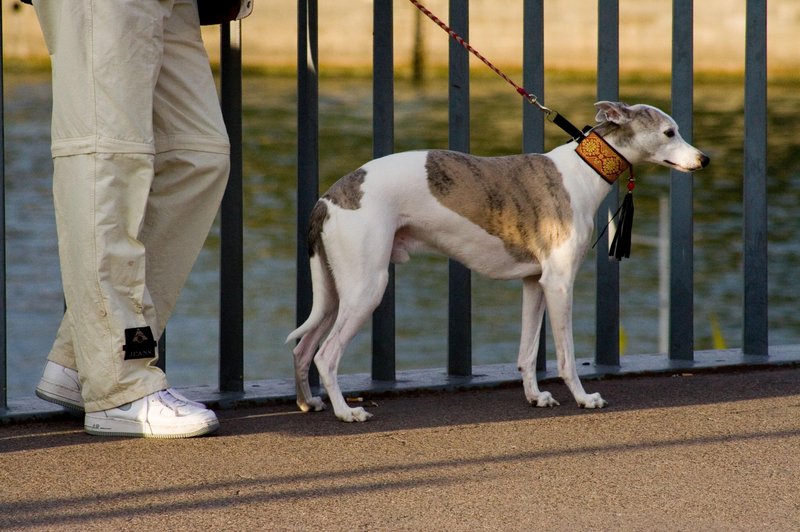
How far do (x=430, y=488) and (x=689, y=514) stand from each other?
1.98 ft

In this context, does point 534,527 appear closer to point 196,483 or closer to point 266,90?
point 196,483

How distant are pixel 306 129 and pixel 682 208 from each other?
139cm

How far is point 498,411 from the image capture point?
13.8 feet

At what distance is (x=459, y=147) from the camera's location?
15.1 feet

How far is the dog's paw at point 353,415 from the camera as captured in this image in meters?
4.01

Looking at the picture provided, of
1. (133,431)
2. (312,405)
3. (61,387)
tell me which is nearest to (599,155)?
(312,405)

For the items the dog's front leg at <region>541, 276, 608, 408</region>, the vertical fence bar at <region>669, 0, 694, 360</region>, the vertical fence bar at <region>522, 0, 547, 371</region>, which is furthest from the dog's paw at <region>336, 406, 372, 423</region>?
the vertical fence bar at <region>669, 0, 694, 360</region>

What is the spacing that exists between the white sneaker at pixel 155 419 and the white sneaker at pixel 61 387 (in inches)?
6.8

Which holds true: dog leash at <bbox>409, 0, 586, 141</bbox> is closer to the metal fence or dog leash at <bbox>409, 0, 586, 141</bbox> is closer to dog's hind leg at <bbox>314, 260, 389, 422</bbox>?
the metal fence

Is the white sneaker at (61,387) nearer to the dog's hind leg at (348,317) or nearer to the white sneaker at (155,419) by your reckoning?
the white sneaker at (155,419)

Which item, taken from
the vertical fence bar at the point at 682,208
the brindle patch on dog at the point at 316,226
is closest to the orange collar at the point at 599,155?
the vertical fence bar at the point at 682,208

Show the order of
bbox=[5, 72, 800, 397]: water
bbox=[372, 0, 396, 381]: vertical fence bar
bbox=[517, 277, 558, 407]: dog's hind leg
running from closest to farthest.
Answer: bbox=[517, 277, 558, 407]: dog's hind leg, bbox=[372, 0, 396, 381]: vertical fence bar, bbox=[5, 72, 800, 397]: water

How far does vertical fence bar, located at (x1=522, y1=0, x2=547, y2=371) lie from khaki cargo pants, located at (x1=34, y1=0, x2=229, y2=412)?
4.18ft

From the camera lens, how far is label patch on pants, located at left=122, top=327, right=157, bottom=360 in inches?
146
